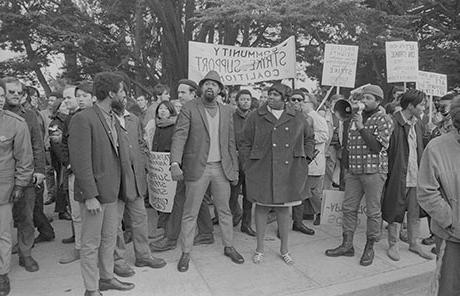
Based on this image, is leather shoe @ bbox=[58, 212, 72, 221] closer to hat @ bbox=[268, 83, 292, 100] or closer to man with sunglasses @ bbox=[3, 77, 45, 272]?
man with sunglasses @ bbox=[3, 77, 45, 272]

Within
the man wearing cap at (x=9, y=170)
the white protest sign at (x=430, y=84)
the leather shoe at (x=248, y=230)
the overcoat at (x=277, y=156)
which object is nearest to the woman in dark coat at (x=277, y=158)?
the overcoat at (x=277, y=156)

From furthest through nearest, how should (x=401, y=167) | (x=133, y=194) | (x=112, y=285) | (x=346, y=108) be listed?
1. (x=401, y=167)
2. (x=346, y=108)
3. (x=133, y=194)
4. (x=112, y=285)

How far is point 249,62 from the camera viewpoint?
6777mm

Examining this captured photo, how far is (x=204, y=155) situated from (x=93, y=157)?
1298mm

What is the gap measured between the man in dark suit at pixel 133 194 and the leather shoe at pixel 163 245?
15.5 inches

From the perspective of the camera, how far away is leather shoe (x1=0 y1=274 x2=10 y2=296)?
385cm

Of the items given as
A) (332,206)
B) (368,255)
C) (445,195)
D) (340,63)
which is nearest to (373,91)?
(332,206)

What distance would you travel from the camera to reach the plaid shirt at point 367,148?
14.6 ft

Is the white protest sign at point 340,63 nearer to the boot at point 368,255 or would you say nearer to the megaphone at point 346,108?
the megaphone at point 346,108

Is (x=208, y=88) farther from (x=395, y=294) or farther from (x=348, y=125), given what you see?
(x=395, y=294)

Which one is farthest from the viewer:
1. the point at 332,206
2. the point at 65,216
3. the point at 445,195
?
the point at 65,216

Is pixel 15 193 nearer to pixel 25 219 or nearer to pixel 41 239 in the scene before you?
pixel 25 219

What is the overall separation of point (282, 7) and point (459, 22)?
26.4 feet

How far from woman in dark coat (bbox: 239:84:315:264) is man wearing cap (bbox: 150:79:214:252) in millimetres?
828
